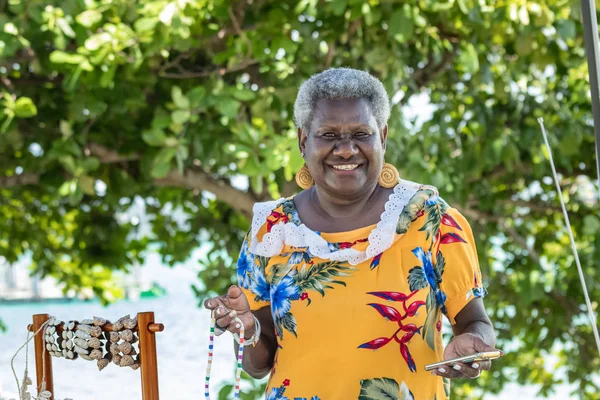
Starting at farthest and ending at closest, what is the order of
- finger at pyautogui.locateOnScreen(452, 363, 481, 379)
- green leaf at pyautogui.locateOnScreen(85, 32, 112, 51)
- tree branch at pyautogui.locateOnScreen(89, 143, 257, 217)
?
tree branch at pyautogui.locateOnScreen(89, 143, 257, 217), green leaf at pyautogui.locateOnScreen(85, 32, 112, 51), finger at pyautogui.locateOnScreen(452, 363, 481, 379)

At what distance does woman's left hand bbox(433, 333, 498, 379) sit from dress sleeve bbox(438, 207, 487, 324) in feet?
0.45

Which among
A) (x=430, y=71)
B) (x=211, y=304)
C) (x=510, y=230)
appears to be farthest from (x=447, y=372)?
(x=510, y=230)

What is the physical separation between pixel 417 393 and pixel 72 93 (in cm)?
183

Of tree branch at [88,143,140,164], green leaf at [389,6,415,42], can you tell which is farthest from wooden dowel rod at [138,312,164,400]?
tree branch at [88,143,140,164]

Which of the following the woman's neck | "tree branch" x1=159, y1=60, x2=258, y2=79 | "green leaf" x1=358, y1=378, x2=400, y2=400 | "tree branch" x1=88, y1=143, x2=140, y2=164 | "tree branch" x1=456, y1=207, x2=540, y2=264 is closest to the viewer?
"green leaf" x1=358, y1=378, x2=400, y2=400

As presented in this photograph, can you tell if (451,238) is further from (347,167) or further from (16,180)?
(16,180)

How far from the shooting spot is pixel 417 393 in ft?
5.25

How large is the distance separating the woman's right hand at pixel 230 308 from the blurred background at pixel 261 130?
1339 mm

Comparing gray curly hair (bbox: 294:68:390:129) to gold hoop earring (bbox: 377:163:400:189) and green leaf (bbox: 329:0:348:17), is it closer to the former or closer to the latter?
gold hoop earring (bbox: 377:163:400:189)

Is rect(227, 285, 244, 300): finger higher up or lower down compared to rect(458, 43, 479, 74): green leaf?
lower down

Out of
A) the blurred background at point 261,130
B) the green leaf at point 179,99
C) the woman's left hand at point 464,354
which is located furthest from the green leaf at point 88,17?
the woman's left hand at point 464,354

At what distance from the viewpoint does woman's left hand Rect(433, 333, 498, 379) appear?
4.70 ft

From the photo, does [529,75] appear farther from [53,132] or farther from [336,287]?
[336,287]

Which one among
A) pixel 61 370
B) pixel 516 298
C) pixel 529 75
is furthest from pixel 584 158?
pixel 61 370
